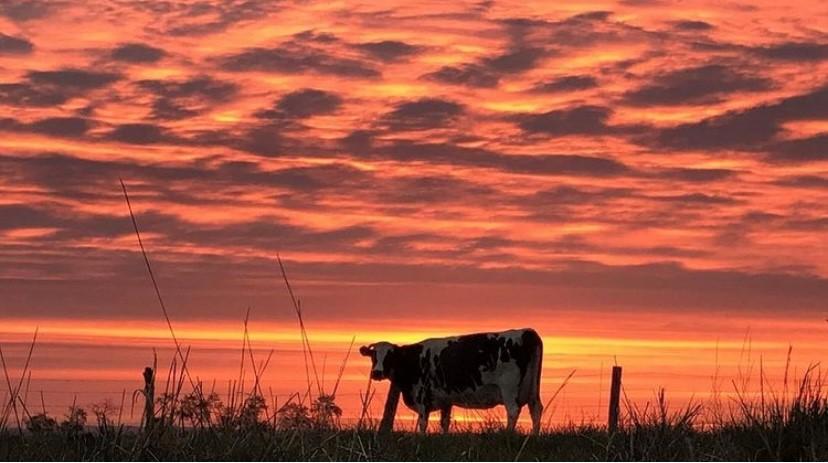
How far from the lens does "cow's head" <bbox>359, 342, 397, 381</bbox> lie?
24.5 metres

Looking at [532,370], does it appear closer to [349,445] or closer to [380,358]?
[380,358]

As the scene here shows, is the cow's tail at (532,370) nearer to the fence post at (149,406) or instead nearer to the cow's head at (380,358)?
the cow's head at (380,358)

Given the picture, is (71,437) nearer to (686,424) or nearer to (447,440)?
(447,440)

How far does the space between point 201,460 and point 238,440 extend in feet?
0.90

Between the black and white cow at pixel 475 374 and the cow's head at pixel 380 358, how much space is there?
8 cm

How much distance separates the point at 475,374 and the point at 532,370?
1.06 metres

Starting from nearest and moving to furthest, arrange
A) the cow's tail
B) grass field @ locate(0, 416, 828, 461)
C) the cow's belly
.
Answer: grass field @ locate(0, 416, 828, 461)
the cow's tail
the cow's belly

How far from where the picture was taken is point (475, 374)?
2345 cm

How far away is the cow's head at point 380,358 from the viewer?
24.5 metres

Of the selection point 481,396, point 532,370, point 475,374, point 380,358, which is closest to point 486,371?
point 475,374

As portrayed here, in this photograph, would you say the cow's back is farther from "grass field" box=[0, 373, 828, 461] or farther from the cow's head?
"grass field" box=[0, 373, 828, 461]

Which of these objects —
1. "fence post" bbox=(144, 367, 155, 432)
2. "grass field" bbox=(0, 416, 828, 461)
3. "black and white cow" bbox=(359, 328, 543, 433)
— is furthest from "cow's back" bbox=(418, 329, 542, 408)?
"fence post" bbox=(144, 367, 155, 432)

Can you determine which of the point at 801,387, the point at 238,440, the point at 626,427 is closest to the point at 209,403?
the point at 238,440

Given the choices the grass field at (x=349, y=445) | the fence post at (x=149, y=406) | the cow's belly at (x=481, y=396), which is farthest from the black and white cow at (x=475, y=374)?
the fence post at (x=149, y=406)
